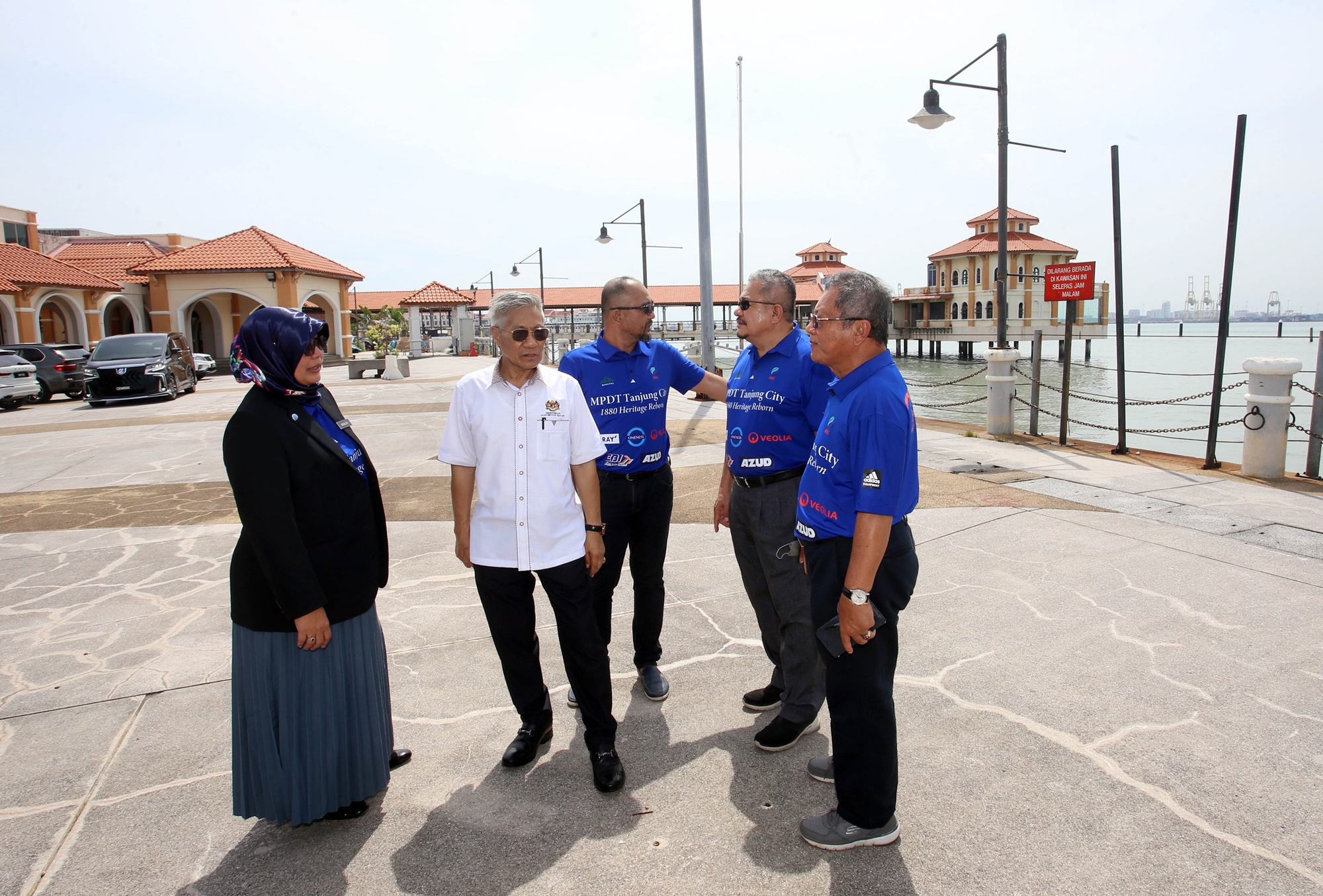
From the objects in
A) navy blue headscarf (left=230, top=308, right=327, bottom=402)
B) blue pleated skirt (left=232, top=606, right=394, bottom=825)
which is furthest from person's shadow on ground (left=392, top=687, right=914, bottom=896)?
navy blue headscarf (left=230, top=308, right=327, bottom=402)

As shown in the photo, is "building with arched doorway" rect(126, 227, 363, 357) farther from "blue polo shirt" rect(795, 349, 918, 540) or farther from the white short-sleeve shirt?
"blue polo shirt" rect(795, 349, 918, 540)

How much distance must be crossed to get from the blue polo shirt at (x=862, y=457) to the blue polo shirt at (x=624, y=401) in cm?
102

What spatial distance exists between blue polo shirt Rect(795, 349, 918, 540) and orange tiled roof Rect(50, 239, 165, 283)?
40.8m

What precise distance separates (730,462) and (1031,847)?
5.62ft

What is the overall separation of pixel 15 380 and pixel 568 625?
69.8ft

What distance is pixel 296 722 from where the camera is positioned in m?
2.44

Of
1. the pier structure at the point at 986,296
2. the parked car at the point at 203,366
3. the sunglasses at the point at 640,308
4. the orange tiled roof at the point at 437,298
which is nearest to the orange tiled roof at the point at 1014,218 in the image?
the pier structure at the point at 986,296

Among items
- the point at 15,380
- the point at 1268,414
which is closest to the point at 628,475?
the point at 1268,414

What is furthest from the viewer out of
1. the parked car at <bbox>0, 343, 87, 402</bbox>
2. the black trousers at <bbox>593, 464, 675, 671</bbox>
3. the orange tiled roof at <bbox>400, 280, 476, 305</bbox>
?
the orange tiled roof at <bbox>400, 280, 476, 305</bbox>

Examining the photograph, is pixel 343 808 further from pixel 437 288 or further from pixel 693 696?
pixel 437 288

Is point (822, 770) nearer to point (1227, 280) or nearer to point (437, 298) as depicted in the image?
point (1227, 280)

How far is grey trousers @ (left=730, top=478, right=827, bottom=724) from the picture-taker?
3074 millimetres

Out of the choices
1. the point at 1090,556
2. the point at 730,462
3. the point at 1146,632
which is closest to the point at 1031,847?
the point at 730,462

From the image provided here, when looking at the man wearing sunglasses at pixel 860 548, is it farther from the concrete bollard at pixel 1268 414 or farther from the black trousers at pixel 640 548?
the concrete bollard at pixel 1268 414
